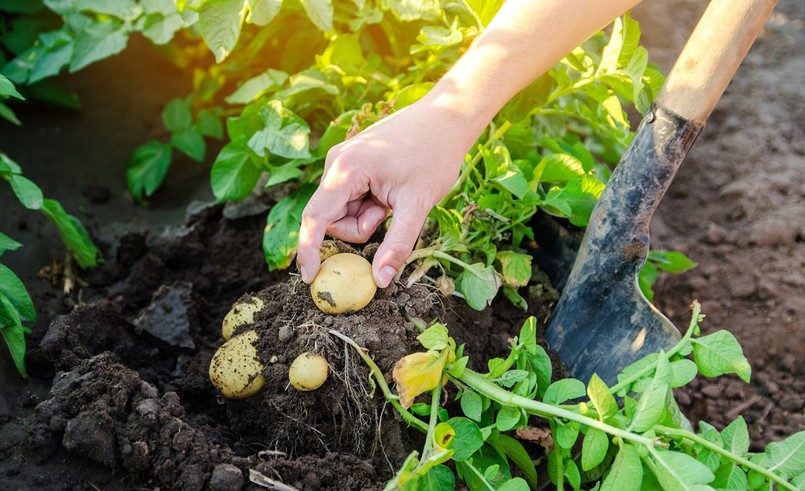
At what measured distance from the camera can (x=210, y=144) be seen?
281 centimetres

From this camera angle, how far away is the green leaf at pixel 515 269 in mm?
1776

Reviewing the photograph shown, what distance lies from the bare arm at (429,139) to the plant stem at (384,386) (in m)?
0.14

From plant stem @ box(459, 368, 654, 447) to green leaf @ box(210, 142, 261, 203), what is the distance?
2.98 ft

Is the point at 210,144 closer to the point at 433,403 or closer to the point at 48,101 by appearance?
the point at 48,101

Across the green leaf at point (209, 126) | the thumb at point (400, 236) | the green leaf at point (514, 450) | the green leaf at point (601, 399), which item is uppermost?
the thumb at point (400, 236)

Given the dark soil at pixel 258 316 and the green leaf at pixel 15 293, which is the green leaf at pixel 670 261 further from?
the green leaf at pixel 15 293

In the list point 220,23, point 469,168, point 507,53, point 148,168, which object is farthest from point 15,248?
point 507,53

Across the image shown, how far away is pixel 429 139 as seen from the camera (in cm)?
150

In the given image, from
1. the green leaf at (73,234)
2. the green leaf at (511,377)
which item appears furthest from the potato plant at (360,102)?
the green leaf at (73,234)

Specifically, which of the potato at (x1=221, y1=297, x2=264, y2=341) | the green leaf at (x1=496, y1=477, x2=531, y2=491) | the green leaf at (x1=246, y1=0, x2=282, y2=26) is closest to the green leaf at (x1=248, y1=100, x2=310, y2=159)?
the green leaf at (x1=246, y1=0, x2=282, y2=26)

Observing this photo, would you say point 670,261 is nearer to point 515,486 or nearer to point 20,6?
point 515,486

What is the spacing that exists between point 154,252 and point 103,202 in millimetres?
505

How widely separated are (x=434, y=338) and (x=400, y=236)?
22cm

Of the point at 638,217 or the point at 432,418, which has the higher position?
the point at 638,217
